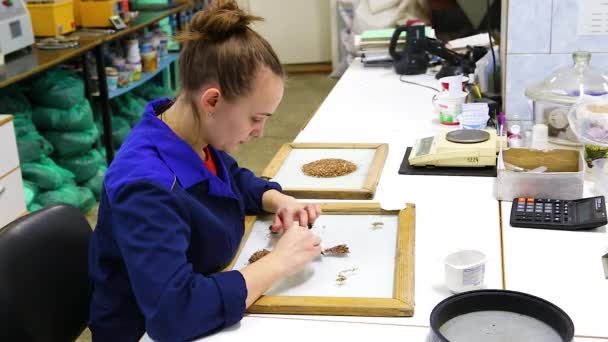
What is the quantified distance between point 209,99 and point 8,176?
1.70 m

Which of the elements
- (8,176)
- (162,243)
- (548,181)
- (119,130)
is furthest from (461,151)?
(119,130)

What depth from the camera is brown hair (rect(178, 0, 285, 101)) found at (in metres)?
1.23

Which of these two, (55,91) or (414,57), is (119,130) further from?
(414,57)

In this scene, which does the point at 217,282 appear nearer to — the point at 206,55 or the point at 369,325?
the point at 369,325

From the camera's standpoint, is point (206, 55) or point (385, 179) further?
point (385, 179)

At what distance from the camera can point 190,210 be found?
1.21 meters

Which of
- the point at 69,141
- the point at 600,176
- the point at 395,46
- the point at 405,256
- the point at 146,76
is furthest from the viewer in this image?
the point at 146,76

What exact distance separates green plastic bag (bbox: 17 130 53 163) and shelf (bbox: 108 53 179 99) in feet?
2.19

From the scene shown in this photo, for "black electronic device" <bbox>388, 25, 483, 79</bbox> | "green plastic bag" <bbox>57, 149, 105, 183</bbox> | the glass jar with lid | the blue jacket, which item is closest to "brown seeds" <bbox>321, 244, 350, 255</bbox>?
the blue jacket

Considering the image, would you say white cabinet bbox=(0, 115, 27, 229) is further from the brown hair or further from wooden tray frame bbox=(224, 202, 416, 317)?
wooden tray frame bbox=(224, 202, 416, 317)

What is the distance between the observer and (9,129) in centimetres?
264

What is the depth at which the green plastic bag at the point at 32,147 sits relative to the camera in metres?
3.05

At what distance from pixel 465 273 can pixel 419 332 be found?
14cm

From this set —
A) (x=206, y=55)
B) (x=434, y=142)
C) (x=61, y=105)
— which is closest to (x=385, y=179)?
(x=434, y=142)
